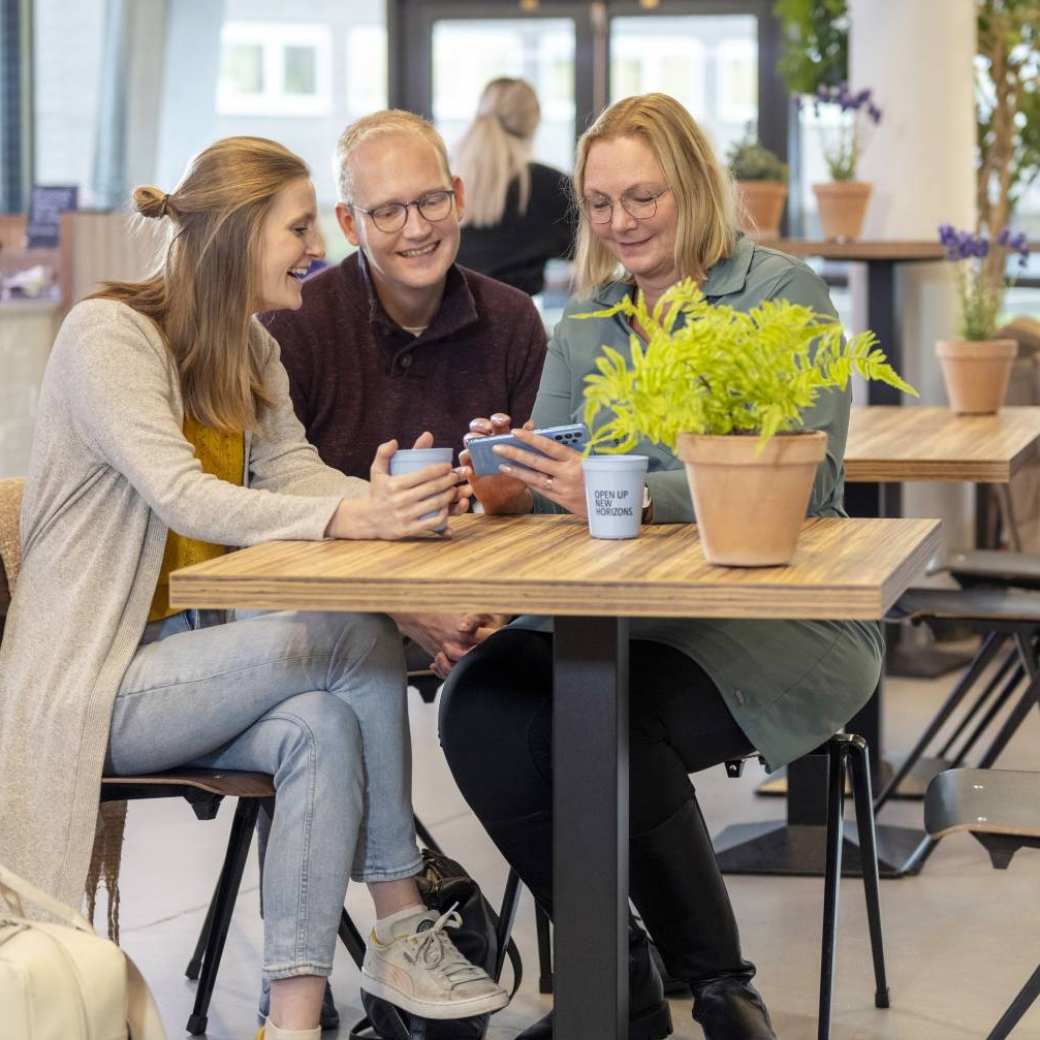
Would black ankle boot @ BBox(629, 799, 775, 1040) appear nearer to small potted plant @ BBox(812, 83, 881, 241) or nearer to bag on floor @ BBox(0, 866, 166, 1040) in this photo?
bag on floor @ BBox(0, 866, 166, 1040)

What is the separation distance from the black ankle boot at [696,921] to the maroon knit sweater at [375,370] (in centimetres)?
89

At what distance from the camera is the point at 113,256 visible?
5512mm

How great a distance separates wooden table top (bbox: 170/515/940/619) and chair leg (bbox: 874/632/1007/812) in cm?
145

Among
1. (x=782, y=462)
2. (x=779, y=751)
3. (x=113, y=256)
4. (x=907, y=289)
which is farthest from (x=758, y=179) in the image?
(x=782, y=462)

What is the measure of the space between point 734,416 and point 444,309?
1.24 metres

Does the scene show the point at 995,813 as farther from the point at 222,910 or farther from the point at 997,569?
the point at 997,569

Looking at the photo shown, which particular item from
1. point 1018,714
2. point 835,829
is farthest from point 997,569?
point 835,829

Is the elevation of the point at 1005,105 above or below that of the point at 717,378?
above

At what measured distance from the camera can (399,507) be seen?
2086 mm

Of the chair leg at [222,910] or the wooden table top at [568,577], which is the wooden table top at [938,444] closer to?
the wooden table top at [568,577]

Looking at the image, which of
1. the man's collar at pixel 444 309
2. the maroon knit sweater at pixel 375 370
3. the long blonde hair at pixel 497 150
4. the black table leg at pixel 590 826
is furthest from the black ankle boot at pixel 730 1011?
the long blonde hair at pixel 497 150

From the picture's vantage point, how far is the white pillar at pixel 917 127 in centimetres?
517

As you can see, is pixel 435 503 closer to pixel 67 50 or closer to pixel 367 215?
pixel 367 215

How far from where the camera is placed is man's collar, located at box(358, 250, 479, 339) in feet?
9.88
